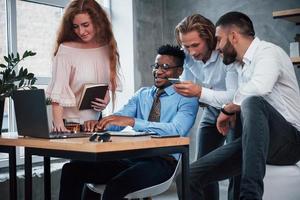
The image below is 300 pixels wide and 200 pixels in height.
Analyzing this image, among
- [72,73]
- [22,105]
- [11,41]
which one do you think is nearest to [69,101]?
Result: [72,73]

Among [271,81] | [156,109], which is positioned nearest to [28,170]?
[156,109]

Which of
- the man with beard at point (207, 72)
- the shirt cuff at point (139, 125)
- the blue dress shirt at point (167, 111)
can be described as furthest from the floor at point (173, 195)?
the shirt cuff at point (139, 125)

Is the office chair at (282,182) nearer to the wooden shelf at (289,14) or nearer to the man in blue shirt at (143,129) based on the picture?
the man in blue shirt at (143,129)

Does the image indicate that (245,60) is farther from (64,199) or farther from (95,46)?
(64,199)

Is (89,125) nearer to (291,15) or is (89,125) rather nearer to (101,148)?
(101,148)

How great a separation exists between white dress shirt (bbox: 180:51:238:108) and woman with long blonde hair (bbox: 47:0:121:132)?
0.45m

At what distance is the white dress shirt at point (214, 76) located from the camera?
2.16 metres

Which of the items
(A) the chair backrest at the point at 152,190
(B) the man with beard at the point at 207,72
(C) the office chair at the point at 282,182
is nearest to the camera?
(A) the chair backrest at the point at 152,190

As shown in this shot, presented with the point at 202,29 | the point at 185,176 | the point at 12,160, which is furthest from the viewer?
the point at 202,29

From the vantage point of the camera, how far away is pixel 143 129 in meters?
1.89

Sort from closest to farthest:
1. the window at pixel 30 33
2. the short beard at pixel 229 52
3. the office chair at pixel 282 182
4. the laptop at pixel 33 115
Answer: the laptop at pixel 33 115, the office chair at pixel 282 182, the short beard at pixel 229 52, the window at pixel 30 33

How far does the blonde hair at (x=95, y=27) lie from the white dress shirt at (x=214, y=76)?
42 centimetres

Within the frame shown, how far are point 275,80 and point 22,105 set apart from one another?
1019 mm

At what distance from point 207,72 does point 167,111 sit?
1.48 ft
